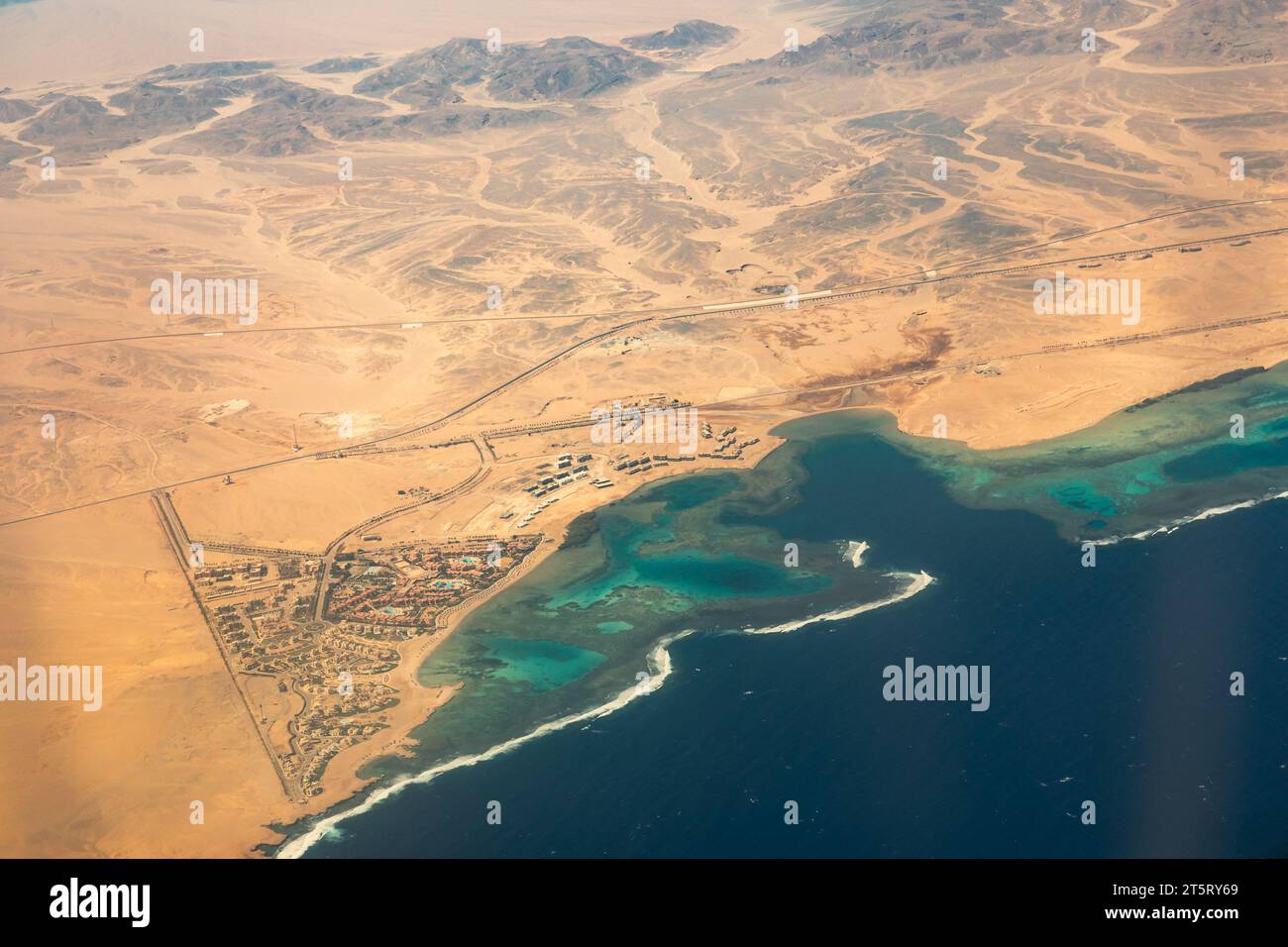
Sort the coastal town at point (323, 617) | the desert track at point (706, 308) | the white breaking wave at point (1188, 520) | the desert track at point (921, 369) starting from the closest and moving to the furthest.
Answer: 1. the coastal town at point (323, 617)
2. the white breaking wave at point (1188, 520)
3. the desert track at point (921, 369)
4. the desert track at point (706, 308)

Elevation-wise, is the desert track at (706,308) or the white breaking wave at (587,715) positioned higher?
the desert track at (706,308)

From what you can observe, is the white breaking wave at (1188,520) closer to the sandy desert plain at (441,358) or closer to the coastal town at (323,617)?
the sandy desert plain at (441,358)

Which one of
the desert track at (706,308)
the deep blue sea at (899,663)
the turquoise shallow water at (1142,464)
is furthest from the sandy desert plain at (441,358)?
the deep blue sea at (899,663)

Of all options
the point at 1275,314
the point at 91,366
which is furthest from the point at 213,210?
the point at 1275,314

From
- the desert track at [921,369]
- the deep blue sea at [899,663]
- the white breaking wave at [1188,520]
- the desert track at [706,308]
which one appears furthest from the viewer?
the desert track at [706,308]

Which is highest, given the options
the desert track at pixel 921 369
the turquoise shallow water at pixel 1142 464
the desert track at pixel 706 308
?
the desert track at pixel 706 308

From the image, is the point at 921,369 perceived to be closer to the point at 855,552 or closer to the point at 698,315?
the point at 698,315

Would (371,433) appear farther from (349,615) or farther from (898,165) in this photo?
(898,165)
